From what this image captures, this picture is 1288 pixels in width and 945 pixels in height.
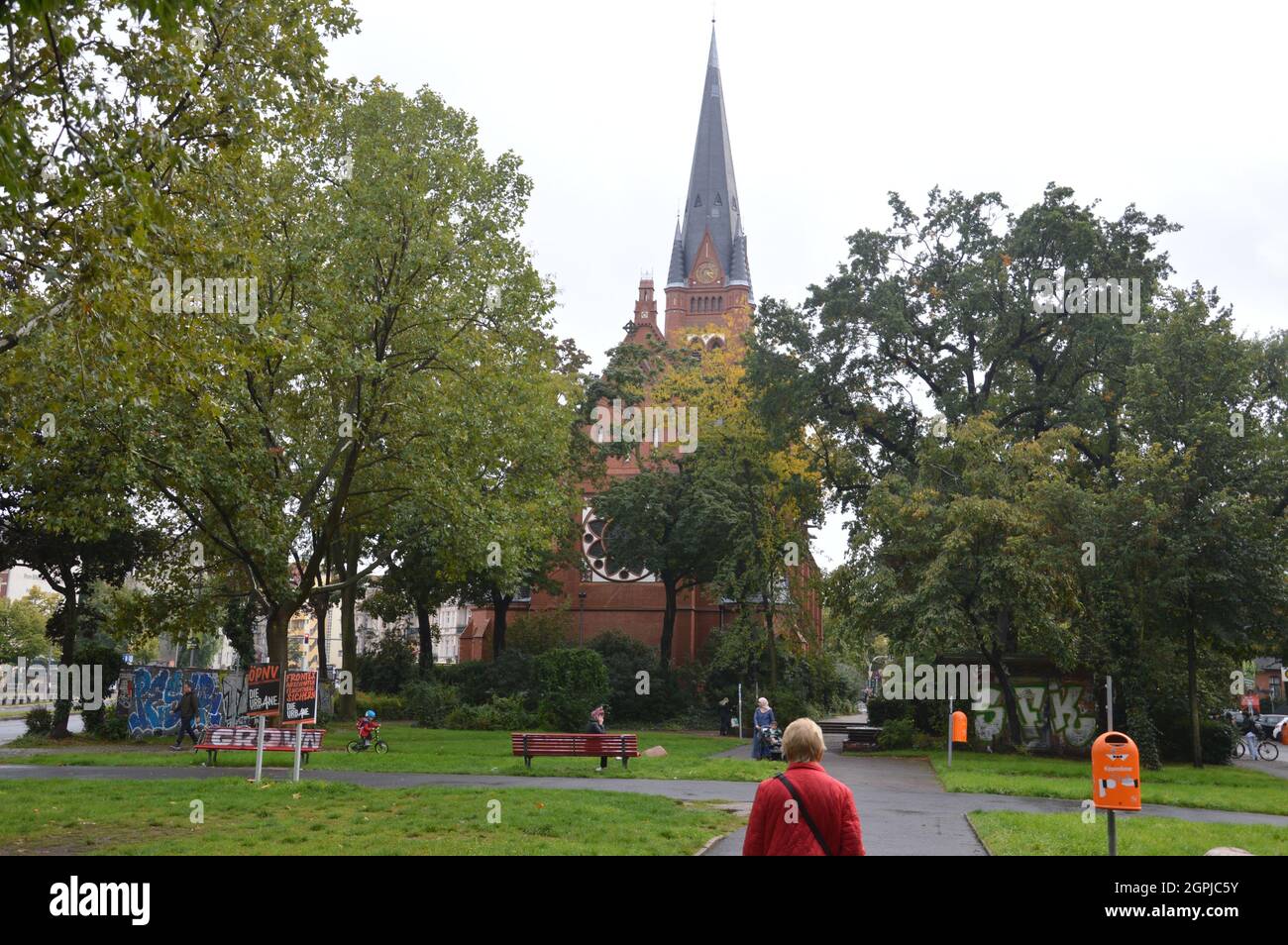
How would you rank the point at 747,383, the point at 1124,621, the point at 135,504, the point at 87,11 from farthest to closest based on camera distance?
the point at 747,383, the point at 1124,621, the point at 135,504, the point at 87,11

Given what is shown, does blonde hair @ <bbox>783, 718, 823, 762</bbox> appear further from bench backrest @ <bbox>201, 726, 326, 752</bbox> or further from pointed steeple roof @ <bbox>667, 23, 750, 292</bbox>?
pointed steeple roof @ <bbox>667, 23, 750, 292</bbox>

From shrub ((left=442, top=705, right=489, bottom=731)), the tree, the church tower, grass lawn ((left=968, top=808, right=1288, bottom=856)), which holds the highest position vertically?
the church tower

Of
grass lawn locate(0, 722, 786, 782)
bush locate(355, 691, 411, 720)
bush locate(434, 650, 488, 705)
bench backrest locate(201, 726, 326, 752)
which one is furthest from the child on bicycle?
bush locate(355, 691, 411, 720)

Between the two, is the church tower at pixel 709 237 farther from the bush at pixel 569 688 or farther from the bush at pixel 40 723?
the bush at pixel 40 723

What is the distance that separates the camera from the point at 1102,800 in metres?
9.85

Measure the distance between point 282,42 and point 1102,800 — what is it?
13.0 metres

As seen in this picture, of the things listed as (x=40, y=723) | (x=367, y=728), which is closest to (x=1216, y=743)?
(x=367, y=728)

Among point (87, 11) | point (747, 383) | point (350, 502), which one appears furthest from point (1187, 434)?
point (87, 11)

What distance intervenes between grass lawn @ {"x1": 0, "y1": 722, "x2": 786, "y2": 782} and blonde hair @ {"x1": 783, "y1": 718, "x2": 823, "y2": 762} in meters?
13.4

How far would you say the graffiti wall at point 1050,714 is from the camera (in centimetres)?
3034

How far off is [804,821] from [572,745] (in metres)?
15.7

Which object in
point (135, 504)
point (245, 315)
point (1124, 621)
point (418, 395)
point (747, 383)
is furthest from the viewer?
→ point (747, 383)

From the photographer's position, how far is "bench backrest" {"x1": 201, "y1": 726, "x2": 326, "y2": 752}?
20.0m
